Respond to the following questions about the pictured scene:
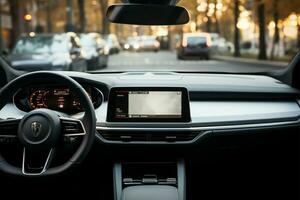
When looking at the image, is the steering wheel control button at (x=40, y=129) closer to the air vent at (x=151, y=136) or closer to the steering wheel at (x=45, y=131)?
the steering wheel at (x=45, y=131)

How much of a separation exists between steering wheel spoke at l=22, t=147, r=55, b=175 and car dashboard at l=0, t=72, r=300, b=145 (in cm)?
39

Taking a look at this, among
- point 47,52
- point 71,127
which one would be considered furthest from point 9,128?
point 47,52

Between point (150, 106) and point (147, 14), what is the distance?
60 centimetres

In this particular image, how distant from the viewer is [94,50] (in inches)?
482

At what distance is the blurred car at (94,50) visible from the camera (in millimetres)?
9727

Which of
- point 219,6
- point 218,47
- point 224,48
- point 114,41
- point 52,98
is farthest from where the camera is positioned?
point 224,48

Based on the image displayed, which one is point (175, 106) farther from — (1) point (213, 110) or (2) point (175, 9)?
(2) point (175, 9)

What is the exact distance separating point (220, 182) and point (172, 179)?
1.12 ft

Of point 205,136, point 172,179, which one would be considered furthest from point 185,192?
point 205,136

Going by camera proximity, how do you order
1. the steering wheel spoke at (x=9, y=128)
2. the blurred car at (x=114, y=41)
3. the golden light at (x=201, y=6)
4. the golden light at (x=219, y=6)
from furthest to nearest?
the blurred car at (x=114, y=41)
the golden light at (x=219, y=6)
the golden light at (x=201, y=6)
the steering wheel spoke at (x=9, y=128)

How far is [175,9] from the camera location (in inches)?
135

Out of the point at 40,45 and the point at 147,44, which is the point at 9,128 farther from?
the point at 40,45

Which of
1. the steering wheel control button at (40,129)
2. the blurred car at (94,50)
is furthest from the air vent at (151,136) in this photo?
the blurred car at (94,50)

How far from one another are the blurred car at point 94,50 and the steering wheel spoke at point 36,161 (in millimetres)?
4599
